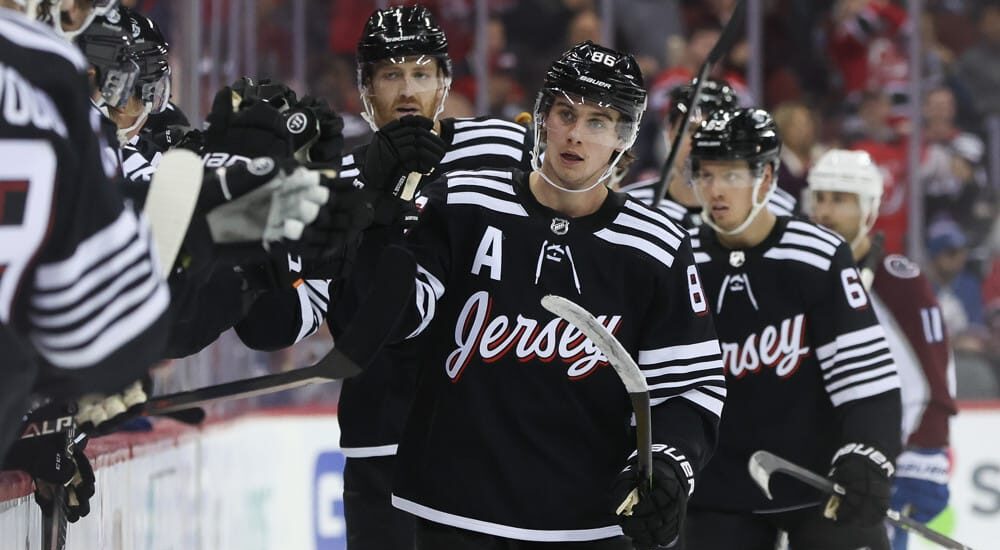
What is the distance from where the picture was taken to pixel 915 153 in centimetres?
673

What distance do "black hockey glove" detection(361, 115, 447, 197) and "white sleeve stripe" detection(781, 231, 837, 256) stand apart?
3.93 feet

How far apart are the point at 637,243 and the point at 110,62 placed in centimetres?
101

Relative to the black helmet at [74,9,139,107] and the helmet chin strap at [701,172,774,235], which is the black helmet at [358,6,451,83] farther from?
the helmet chin strap at [701,172,774,235]

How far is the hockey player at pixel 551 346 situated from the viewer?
268 centimetres

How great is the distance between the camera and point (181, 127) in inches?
Result: 141

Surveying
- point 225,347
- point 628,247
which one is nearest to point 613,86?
point 628,247

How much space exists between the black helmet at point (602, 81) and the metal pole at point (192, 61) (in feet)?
6.25

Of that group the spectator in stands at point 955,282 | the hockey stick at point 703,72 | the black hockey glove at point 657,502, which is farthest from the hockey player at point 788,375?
the spectator in stands at point 955,282

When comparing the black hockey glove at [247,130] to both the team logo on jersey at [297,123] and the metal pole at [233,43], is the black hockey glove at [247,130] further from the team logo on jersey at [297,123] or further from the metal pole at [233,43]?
the metal pole at [233,43]

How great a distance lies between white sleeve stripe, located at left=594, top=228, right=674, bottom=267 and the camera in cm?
271

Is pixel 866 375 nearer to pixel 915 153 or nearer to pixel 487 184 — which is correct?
pixel 487 184

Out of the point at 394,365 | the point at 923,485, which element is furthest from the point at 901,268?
the point at 394,365

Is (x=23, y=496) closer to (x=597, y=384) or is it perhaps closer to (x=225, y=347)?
(x=597, y=384)

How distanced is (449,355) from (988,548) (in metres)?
3.56
